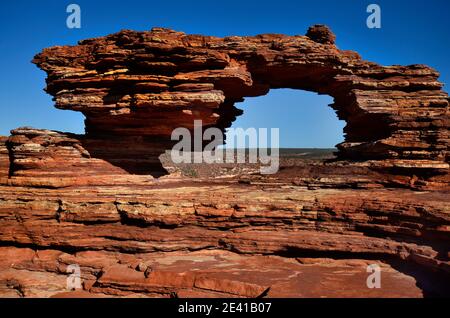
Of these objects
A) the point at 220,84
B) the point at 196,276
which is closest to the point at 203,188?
the point at 196,276

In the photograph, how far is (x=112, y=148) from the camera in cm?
1748

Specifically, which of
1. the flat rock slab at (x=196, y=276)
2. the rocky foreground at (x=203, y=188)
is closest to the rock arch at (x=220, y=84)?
the rocky foreground at (x=203, y=188)

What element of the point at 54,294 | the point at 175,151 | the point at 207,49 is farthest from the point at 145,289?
the point at 207,49

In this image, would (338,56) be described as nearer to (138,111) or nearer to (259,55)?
(259,55)

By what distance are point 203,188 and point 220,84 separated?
538 centimetres

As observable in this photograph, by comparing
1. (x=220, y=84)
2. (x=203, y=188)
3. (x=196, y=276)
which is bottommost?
(x=196, y=276)

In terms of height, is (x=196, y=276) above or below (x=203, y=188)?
below

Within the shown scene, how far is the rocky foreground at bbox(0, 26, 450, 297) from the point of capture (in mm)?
13109

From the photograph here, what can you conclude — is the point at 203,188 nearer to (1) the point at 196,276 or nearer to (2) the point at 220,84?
(1) the point at 196,276

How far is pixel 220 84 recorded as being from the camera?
16.5 meters

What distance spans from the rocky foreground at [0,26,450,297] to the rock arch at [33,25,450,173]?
0.07 meters

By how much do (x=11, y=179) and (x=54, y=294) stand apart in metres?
6.52

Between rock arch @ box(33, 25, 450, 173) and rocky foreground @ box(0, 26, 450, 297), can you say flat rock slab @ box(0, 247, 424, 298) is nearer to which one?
rocky foreground @ box(0, 26, 450, 297)

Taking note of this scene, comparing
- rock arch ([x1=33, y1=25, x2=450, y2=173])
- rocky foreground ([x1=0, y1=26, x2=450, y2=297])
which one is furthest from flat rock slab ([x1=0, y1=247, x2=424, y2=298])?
rock arch ([x1=33, y1=25, x2=450, y2=173])
